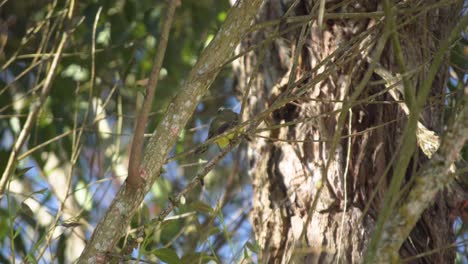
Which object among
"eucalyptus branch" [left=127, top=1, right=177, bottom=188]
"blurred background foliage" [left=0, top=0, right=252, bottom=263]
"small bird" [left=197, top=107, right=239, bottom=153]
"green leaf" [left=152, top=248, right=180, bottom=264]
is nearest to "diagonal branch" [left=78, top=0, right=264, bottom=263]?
"eucalyptus branch" [left=127, top=1, right=177, bottom=188]

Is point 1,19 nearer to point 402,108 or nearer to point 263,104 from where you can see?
point 263,104

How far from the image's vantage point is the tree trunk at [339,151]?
194 cm

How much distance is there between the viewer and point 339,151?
6.70 ft

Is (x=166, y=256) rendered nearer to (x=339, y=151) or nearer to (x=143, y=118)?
(x=143, y=118)

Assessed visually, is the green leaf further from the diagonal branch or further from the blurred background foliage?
the blurred background foliage

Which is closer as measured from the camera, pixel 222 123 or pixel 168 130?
pixel 168 130

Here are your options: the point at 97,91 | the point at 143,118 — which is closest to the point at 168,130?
the point at 143,118

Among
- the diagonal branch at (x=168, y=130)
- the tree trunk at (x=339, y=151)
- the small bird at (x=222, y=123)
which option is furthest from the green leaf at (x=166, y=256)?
the small bird at (x=222, y=123)

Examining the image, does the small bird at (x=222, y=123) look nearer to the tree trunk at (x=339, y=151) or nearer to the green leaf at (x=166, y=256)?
the tree trunk at (x=339, y=151)

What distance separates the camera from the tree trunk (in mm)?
1943

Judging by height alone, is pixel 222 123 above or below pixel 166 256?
above

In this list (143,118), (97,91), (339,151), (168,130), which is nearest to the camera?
(143,118)

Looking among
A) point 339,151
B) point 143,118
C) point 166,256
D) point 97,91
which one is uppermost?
point 97,91

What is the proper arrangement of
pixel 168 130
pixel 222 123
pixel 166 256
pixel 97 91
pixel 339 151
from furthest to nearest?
pixel 97 91 → pixel 222 123 → pixel 339 151 → pixel 166 256 → pixel 168 130
